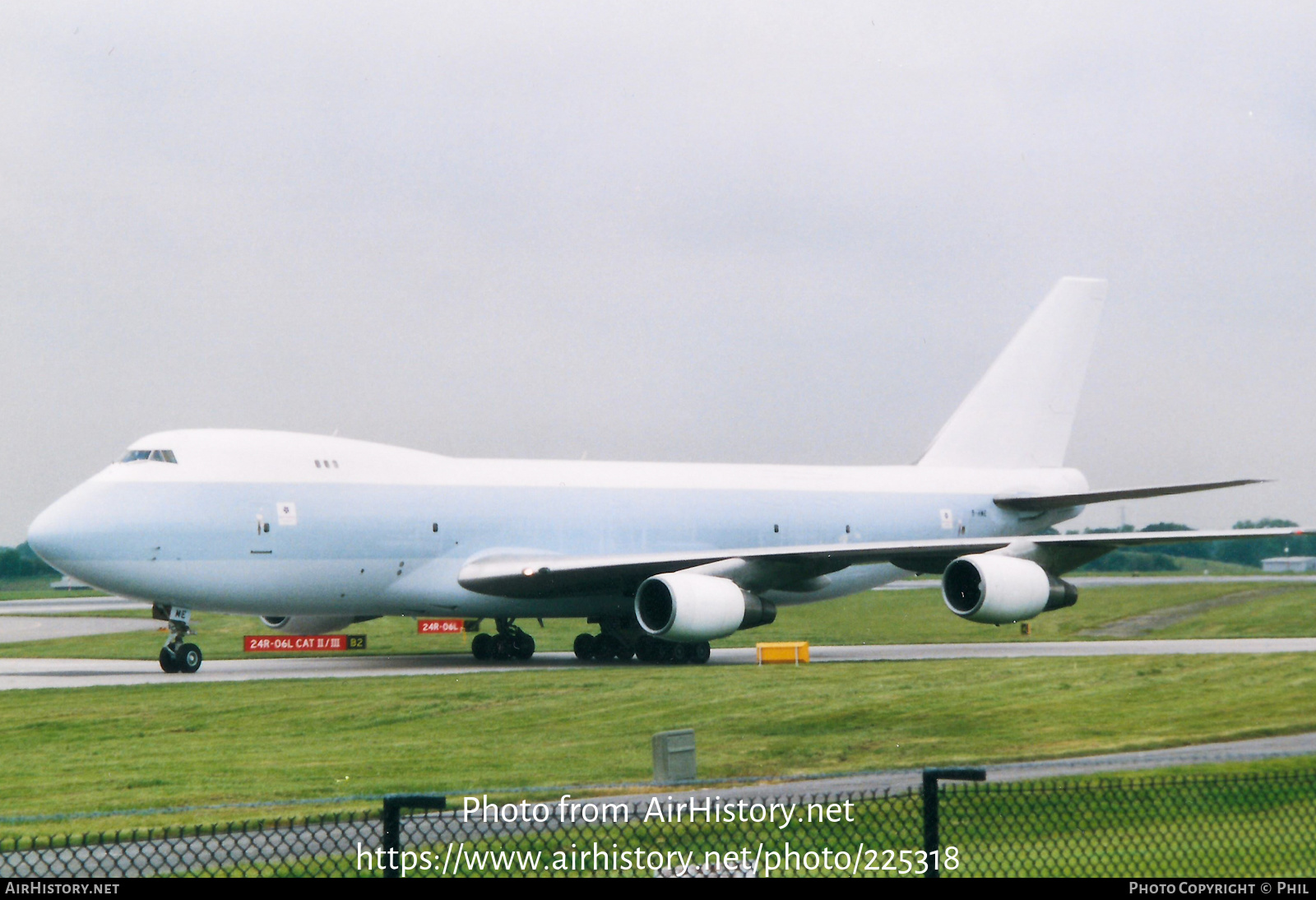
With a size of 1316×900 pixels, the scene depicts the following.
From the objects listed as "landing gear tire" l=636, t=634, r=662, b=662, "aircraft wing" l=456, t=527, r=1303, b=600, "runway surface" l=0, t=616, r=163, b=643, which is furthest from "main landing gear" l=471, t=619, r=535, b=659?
"runway surface" l=0, t=616, r=163, b=643

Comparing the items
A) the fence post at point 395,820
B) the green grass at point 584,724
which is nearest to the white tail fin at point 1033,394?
the green grass at point 584,724

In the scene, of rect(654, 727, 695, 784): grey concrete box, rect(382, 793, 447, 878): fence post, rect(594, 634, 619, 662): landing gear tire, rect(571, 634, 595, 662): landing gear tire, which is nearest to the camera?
rect(382, 793, 447, 878): fence post

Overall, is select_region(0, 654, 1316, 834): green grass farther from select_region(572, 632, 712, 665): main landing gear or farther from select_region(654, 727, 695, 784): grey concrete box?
select_region(572, 632, 712, 665): main landing gear

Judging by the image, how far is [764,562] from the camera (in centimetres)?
3244

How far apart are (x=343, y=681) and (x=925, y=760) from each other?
12.7m

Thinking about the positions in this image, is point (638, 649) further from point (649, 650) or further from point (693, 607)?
point (693, 607)

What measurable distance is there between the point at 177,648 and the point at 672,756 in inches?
700

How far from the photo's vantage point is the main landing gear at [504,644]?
34.4 metres

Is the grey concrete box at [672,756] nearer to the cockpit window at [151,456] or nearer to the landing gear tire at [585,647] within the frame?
the cockpit window at [151,456]

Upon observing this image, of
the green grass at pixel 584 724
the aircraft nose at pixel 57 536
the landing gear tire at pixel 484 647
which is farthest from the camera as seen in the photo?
the landing gear tire at pixel 484 647

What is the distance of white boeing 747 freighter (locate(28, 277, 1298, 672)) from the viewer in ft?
95.6

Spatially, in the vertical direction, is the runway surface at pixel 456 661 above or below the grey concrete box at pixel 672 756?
above

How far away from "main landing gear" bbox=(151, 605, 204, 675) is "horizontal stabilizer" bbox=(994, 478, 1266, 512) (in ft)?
71.0

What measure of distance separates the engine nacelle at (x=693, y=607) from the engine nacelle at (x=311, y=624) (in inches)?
340
